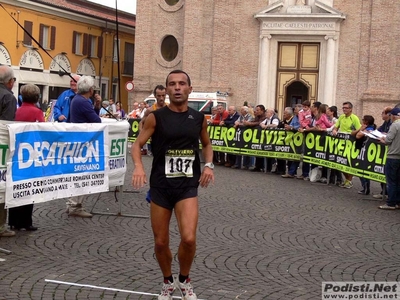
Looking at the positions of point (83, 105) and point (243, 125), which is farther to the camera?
point (243, 125)

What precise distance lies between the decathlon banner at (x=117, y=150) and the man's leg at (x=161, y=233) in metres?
4.79

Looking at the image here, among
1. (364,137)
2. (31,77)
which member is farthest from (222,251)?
(31,77)

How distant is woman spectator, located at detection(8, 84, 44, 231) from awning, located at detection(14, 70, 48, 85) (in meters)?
36.5

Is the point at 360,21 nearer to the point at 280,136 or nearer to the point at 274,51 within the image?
the point at 274,51

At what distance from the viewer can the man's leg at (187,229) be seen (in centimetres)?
671

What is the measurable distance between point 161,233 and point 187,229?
284 millimetres

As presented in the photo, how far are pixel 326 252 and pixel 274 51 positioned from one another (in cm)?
3070

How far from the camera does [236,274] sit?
322 inches

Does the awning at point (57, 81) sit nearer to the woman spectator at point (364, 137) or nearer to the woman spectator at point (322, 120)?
the woman spectator at point (322, 120)

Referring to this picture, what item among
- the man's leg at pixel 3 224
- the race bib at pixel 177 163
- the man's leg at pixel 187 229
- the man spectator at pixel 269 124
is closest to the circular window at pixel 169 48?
the man spectator at pixel 269 124

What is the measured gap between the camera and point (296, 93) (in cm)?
4081

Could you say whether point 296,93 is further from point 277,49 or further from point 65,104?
point 65,104

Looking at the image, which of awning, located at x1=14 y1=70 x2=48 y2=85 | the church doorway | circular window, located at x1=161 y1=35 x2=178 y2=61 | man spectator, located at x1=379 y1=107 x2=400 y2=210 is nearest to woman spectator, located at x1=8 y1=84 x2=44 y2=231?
man spectator, located at x1=379 y1=107 x2=400 y2=210

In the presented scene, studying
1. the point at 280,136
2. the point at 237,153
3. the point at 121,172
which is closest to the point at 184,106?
the point at 121,172
